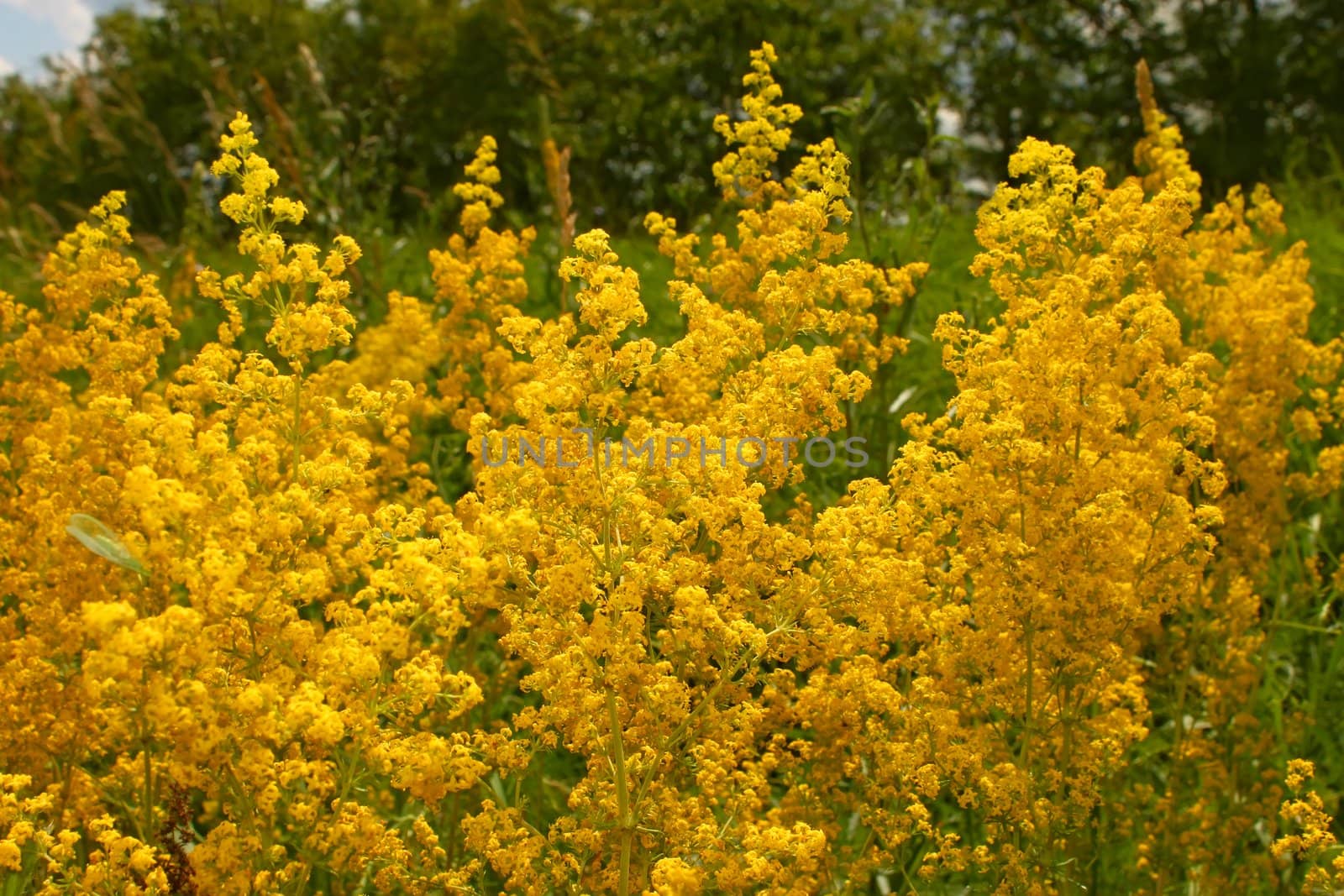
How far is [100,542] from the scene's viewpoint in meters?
1.96

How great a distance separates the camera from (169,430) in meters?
2.10

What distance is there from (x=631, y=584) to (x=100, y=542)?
2.89ft

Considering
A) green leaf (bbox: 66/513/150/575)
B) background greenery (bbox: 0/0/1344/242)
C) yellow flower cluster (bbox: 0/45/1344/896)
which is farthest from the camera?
background greenery (bbox: 0/0/1344/242)

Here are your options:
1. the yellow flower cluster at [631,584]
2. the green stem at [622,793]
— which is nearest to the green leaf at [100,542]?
the yellow flower cluster at [631,584]

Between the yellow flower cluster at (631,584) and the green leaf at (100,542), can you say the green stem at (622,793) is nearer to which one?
the yellow flower cluster at (631,584)

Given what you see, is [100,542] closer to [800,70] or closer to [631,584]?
[631,584]

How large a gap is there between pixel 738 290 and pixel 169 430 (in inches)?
69.8

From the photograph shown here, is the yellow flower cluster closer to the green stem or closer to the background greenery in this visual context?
the green stem

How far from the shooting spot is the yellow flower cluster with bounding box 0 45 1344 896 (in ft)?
6.84

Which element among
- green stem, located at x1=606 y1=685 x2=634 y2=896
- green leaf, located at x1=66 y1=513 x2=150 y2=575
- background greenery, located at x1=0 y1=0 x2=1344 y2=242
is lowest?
green stem, located at x1=606 y1=685 x2=634 y2=896

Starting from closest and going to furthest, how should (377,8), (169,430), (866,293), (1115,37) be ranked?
1. (169,430)
2. (866,293)
3. (1115,37)
4. (377,8)

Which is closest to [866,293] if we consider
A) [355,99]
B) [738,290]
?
[738,290]

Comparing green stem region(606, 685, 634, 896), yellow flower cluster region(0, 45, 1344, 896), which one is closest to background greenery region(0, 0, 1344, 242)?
yellow flower cluster region(0, 45, 1344, 896)

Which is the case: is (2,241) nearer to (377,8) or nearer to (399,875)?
(399,875)
